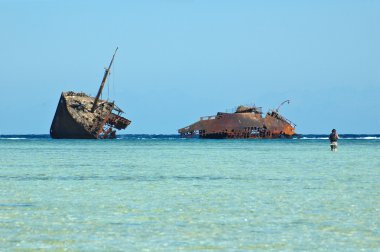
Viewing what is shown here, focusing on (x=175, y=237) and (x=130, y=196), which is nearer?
(x=175, y=237)

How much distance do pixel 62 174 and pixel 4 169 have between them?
7197 mm

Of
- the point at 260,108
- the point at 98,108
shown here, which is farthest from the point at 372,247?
the point at 260,108

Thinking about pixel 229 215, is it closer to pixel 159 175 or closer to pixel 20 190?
pixel 20 190

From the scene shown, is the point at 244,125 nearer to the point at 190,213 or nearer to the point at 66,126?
the point at 66,126

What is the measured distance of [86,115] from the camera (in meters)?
154

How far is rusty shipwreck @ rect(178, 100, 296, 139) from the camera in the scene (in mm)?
173875

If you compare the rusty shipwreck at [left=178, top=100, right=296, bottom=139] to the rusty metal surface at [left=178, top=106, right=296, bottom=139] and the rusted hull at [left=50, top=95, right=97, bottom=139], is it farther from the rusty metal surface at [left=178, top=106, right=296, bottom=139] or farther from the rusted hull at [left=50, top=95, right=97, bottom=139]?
the rusted hull at [left=50, top=95, right=97, bottom=139]

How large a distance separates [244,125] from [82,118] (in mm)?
35397

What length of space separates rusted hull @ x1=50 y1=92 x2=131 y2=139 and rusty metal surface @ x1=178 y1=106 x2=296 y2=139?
85.1 feet

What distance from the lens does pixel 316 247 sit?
19984 mm

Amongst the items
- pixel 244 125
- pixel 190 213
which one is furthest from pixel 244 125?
pixel 190 213

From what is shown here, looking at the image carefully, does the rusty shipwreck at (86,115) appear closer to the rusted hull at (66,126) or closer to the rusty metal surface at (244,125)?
the rusted hull at (66,126)

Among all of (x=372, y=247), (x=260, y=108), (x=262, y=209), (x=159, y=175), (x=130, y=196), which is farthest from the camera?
(x=260, y=108)

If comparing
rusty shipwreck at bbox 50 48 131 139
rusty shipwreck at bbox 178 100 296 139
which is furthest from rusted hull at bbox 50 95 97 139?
rusty shipwreck at bbox 178 100 296 139
